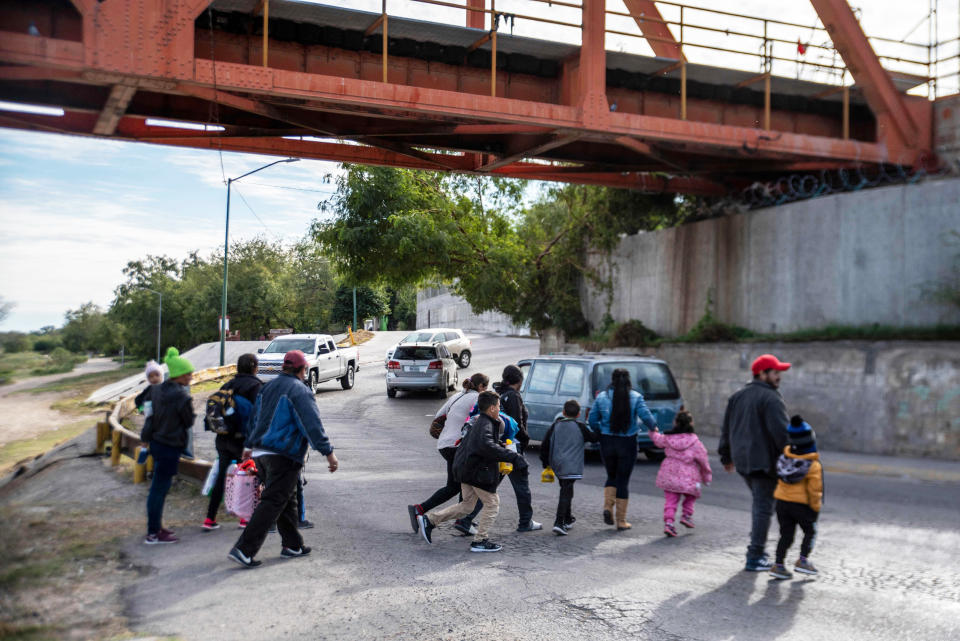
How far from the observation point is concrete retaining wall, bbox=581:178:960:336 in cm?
1422

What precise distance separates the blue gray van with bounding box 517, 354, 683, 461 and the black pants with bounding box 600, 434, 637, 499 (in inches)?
168

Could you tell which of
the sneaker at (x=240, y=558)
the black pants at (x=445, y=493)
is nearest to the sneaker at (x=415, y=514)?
the black pants at (x=445, y=493)

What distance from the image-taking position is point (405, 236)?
69.7ft

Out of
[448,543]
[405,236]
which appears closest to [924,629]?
[448,543]

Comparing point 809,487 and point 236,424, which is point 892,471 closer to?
point 809,487

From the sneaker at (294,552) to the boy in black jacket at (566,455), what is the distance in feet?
7.89

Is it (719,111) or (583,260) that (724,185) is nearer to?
(719,111)

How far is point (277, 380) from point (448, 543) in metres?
2.21

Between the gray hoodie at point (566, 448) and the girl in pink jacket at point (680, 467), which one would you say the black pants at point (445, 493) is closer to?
the gray hoodie at point (566, 448)

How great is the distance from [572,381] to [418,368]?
11613 millimetres

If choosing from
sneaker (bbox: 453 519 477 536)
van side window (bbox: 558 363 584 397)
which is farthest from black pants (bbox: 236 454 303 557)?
van side window (bbox: 558 363 584 397)

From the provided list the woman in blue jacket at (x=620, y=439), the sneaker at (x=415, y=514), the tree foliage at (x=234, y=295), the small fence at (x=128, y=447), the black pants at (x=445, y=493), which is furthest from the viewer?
the tree foliage at (x=234, y=295)

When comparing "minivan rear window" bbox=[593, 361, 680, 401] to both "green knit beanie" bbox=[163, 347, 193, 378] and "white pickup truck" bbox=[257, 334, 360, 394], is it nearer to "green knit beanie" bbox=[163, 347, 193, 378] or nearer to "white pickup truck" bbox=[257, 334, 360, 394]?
"green knit beanie" bbox=[163, 347, 193, 378]

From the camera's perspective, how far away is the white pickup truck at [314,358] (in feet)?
76.4
